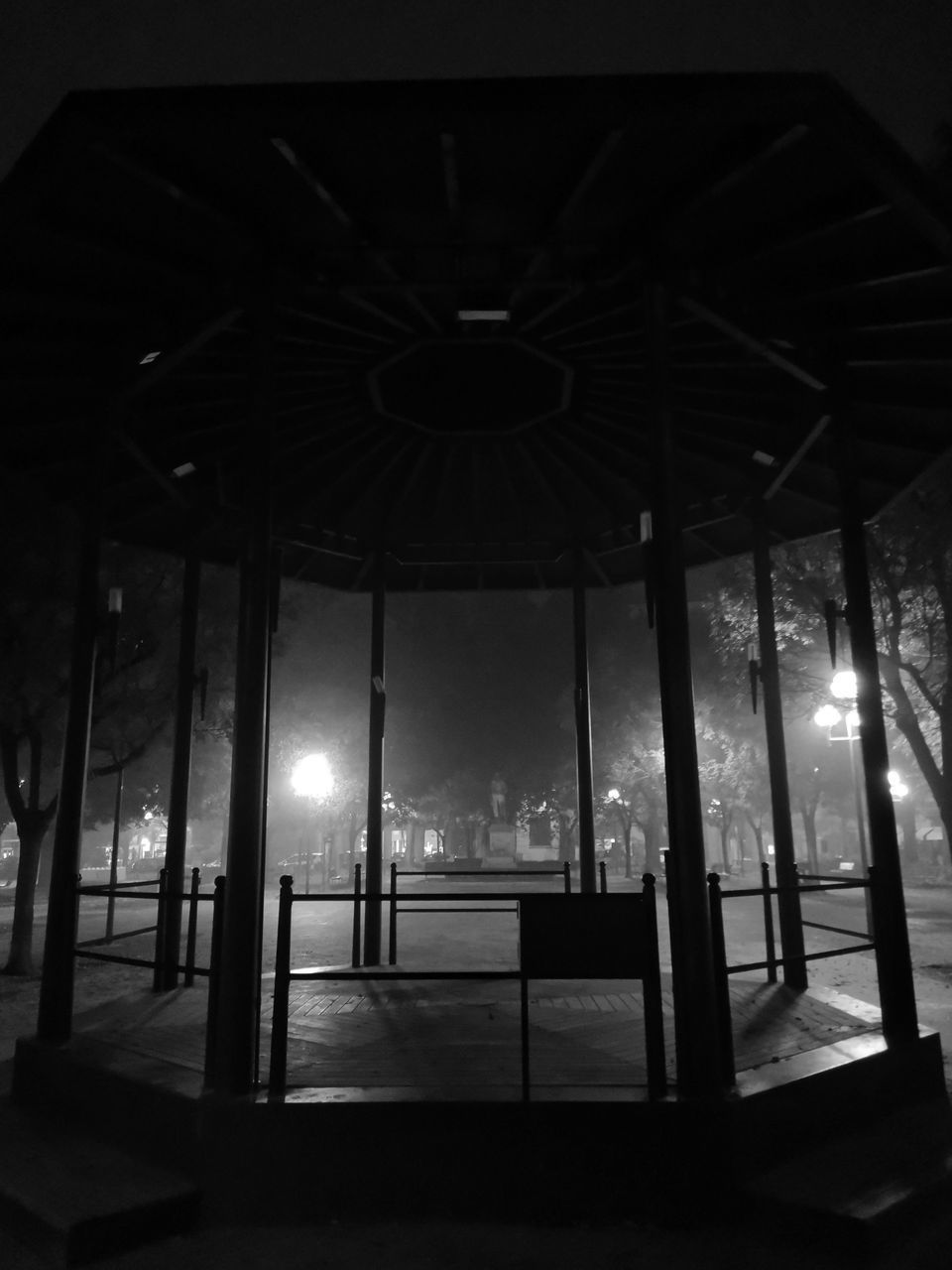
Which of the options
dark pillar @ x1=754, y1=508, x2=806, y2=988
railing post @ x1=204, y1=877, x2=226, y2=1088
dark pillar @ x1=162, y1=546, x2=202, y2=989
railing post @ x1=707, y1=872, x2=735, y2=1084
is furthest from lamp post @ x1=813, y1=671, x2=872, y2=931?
railing post @ x1=204, y1=877, x2=226, y2=1088

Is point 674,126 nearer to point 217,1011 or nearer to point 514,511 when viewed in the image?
point 217,1011

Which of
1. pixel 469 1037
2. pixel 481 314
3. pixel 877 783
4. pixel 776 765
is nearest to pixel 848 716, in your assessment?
pixel 776 765

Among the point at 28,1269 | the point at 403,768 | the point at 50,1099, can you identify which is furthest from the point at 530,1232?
the point at 403,768

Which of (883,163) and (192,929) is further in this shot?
(192,929)

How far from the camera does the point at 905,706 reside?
1644 centimetres

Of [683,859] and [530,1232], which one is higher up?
[683,859]

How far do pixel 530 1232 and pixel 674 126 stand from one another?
19.3ft

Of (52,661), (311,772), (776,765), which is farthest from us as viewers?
(311,772)

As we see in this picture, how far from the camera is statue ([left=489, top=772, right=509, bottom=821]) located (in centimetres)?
3836

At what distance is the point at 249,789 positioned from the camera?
5289 mm

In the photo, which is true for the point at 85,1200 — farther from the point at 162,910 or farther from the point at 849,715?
the point at 849,715

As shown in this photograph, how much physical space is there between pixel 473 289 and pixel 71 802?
5.09 m

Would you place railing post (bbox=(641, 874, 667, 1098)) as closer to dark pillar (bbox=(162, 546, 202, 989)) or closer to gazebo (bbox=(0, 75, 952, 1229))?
gazebo (bbox=(0, 75, 952, 1229))

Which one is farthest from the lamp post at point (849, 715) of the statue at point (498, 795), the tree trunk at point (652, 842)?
the statue at point (498, 795)
